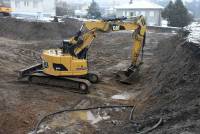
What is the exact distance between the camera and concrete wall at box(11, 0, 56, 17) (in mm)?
64438

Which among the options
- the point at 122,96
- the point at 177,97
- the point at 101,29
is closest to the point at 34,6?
the point at 101,29

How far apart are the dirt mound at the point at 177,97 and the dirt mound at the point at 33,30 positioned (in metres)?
16.9

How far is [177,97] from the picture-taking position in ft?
35.3

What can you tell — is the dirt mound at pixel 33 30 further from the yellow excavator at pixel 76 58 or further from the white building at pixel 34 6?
the white building at pixel 34 6

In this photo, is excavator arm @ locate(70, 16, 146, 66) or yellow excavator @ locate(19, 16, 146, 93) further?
excavator arm @ locate(70, 16, 146, 66)

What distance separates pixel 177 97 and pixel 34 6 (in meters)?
59.5

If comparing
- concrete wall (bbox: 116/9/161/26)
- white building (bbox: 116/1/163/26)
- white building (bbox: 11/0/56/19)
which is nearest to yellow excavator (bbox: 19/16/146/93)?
white building (bbox: 11/0/56/19)

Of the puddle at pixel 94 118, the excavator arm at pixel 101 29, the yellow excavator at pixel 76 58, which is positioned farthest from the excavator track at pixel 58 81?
the puddle at pixel 94 118

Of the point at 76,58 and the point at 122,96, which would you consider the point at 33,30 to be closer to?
the point at 76,58

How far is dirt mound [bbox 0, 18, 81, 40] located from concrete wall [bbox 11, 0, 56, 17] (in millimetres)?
31322

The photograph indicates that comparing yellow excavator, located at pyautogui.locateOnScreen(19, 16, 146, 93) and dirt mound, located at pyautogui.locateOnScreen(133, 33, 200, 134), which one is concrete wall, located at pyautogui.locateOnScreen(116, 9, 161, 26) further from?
dirt mound, located at pyautogui.locateOnScreen(133, 33, 200, 134)

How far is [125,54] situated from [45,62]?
9.45m

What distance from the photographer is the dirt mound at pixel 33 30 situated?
100 ft

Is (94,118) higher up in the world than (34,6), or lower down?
lower down
